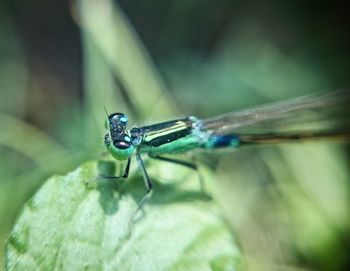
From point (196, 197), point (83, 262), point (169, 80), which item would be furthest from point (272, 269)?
point (83, 262)

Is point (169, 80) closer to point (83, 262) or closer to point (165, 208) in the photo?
point (165, 208)

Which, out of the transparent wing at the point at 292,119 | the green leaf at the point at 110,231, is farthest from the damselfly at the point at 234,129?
the green leaf at the point at 110,231

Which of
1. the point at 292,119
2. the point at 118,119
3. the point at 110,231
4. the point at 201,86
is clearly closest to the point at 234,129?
the point at 292,119

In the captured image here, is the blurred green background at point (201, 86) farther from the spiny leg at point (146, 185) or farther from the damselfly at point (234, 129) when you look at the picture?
the spiny leg at point (146, 185)

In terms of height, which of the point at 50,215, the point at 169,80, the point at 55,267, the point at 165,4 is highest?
the point at 165,4

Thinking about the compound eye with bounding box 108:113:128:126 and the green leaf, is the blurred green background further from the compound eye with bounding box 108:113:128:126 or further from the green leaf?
the green leaf

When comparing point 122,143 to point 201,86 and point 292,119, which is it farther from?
point 201,86
